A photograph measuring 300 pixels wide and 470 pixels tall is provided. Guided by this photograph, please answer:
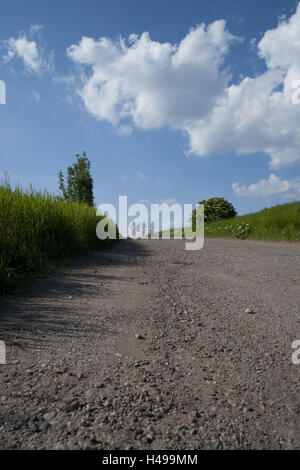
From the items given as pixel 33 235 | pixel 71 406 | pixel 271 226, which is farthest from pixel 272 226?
pixel 71 406

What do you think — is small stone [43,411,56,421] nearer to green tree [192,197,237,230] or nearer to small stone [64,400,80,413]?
small stone [64,400,80,413]

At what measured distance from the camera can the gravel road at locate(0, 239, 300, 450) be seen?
126cm

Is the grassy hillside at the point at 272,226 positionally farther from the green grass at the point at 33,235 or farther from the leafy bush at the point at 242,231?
the green grass at the point at 33,235

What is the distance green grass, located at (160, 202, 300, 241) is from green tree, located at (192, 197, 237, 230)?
14.0ft

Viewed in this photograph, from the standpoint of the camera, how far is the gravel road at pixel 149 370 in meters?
1.26

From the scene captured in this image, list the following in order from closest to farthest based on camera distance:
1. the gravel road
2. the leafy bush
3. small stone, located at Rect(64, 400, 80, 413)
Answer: the gravel road < small stone, located at Rect(64, 400, 80, 413) < the leafy bush

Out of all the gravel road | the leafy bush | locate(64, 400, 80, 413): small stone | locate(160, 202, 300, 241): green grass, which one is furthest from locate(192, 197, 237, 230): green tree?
locate(64, 400, 80, 413): small stone

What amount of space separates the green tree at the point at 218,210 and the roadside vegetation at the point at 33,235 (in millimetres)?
14117

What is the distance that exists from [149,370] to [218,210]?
1951cm

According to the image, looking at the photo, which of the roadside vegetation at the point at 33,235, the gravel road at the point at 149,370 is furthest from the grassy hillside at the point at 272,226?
the gravel road at the point at 149,370

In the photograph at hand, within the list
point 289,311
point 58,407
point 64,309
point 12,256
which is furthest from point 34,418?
point 12,256

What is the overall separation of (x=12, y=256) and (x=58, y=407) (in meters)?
3.06

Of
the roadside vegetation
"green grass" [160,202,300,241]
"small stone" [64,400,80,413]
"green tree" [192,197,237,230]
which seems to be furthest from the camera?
"green tree" [192,197,237,230]
